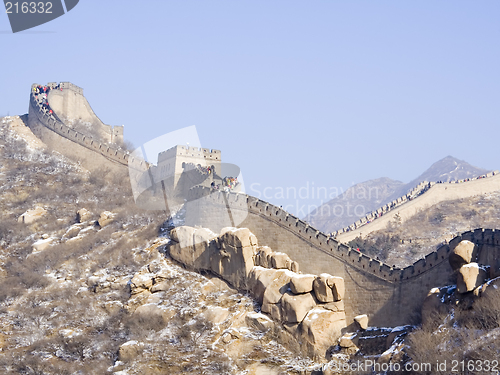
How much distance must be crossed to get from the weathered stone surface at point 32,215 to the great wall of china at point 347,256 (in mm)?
10436

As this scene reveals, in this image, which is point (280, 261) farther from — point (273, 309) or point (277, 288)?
point (273, 309)

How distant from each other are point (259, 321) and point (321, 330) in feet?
10.7

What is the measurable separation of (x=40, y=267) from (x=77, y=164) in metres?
16.3

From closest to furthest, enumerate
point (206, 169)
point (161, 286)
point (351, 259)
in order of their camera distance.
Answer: point (351, 259), point (161, 286), point (206, 169)

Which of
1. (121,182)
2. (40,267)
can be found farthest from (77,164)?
(40,267)

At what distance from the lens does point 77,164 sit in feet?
188

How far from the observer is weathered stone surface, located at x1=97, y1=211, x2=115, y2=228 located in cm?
4641

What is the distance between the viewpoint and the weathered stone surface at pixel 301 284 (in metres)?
34.8

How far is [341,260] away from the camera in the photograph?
35469mm

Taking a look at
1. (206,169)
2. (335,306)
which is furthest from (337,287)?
(206,169)

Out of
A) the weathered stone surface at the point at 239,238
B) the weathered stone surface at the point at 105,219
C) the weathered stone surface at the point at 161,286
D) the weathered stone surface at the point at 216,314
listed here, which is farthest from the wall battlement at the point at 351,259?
the weathered stone surface at the point at 105,219

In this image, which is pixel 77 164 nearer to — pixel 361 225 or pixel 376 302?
pixel 361 225

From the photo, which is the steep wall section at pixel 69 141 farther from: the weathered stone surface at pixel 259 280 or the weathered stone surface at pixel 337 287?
the weathered stone surface at pixel 337 287

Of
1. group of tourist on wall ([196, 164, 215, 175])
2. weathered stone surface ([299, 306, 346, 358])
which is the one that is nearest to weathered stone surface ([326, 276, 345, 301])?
weathered stone surface ([299, 306, 346, 358])
